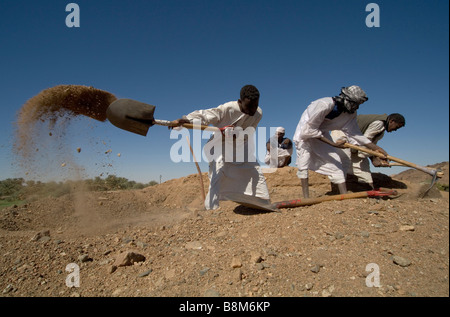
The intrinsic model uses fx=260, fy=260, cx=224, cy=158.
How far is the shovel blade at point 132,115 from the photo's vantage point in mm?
3221

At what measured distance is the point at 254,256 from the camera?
212cm

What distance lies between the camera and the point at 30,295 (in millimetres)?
2004

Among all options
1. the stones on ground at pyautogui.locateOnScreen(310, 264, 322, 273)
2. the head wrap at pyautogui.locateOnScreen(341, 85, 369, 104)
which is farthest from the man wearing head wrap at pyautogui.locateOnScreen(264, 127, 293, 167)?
the stones on ground at pyautogui.locateOnScreen(310, 264, 322, 273)

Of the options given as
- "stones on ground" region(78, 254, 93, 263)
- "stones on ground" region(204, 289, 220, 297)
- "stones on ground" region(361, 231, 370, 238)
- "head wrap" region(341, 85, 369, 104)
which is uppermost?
"head wrap" region(341, 85, 369, 104)

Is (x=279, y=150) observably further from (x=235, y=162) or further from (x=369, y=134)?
(x=235, y=162)

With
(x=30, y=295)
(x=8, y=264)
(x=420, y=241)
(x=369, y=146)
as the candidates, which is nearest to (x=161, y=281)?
(x=30, y=295)

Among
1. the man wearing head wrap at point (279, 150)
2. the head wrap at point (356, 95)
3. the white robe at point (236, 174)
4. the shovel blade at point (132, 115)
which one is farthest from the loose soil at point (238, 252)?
the man wearing head wrap at point (279, 150)

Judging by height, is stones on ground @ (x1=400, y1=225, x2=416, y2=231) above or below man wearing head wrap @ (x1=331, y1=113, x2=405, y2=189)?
below

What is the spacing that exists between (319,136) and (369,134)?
52.1 inches

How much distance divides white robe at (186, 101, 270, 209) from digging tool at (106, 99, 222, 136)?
0.59m

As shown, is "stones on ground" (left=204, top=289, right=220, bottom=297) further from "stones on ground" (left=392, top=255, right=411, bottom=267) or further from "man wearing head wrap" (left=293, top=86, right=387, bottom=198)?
"man wearing head wrap" (left=293, top=86, right=387, bottom=198)

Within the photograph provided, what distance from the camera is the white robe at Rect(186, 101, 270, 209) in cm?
370

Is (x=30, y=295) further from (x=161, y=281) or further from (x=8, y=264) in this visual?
(x=161, y=281)

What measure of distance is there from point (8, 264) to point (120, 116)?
187 centimetres
